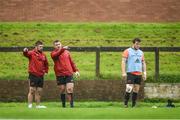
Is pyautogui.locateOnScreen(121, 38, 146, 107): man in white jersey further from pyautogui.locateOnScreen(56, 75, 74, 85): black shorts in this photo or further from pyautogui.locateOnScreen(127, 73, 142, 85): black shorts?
pyautogui.locateOnScreen(56, 75, 74, 85): black shorts

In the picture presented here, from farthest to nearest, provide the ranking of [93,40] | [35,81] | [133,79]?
[93,40] → [133,79] → [35,81]

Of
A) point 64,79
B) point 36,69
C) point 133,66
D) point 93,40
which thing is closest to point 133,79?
point 133,66

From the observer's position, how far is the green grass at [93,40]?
24.7 metres

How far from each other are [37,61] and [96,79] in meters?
3.16

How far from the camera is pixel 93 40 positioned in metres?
28.3

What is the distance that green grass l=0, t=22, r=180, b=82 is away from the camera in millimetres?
24688

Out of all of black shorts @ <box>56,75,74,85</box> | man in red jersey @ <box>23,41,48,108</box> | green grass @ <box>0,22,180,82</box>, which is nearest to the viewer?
man in red jersey @ <box>23,41,48,108</box>

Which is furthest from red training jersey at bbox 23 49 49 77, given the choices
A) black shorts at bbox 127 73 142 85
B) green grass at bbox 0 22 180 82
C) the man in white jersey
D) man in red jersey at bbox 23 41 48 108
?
green grass at bbox 0 22 180 82

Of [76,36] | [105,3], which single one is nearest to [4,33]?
[76,36]

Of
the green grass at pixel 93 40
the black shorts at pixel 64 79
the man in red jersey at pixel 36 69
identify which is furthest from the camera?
the green grass at pixel 93 40

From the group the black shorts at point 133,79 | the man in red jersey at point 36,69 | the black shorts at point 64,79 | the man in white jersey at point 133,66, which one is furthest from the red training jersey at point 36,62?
the black shorts at point 133,79

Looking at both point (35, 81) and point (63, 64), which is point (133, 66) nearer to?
point (63, 64)

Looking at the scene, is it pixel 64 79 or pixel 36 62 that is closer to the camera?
pixel 36 62

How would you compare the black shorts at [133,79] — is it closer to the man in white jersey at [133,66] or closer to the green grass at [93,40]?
the man in white jersey at [133,66]
